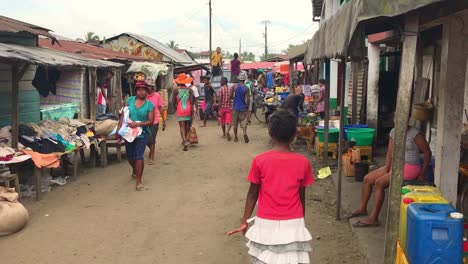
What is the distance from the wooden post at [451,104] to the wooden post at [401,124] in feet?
6.15

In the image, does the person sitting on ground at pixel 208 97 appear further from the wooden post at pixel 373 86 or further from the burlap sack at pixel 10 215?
the burlap sack at pixel 10 215

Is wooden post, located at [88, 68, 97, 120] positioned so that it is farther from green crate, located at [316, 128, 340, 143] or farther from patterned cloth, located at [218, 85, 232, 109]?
green crate, located at [316, 128, 340, 143]

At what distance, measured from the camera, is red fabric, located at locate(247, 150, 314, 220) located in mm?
3404

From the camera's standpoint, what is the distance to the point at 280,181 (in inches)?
134

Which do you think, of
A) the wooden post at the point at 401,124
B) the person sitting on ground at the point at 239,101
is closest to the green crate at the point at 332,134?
the person sitting on ground at the point at 239,101

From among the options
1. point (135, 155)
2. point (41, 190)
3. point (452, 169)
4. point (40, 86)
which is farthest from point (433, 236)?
point (40, 86)

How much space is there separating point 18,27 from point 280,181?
25.6 ft

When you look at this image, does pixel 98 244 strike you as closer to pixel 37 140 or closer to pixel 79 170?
pixel 37 140

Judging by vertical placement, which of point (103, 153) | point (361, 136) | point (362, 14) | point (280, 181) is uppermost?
point (362, 14)

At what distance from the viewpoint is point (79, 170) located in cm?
985

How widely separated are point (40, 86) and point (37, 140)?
11.2ft

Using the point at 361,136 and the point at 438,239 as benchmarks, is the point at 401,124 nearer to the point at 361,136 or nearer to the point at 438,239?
the point at 438,239

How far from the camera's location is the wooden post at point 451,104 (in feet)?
16.7

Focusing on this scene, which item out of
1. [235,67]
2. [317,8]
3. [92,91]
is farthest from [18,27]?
[317,8]
